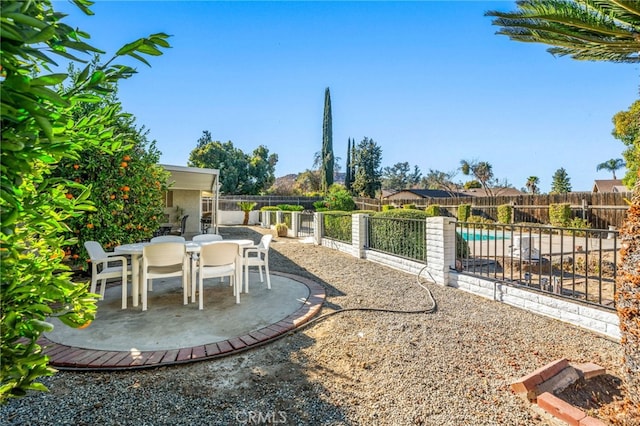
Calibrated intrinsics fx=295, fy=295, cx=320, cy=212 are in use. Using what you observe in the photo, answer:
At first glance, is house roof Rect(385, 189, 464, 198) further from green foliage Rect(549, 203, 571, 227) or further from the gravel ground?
the gravel ground

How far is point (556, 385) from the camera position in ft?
8.38

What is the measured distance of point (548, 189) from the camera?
4544 cm

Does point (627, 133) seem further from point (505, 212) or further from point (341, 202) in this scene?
point (341, 202)

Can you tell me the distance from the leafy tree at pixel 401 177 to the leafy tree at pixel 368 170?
26.9 metres

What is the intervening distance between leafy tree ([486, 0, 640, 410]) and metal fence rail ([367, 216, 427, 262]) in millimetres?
3573

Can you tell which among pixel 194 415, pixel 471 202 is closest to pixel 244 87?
pixel 194 415

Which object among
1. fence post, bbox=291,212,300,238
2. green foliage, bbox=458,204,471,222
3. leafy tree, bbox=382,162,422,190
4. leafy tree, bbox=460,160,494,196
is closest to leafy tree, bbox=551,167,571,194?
leafy tree, bbox=460,160,494,196

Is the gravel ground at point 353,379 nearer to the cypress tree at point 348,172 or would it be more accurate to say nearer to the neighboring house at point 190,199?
the neighboring house at point 190,199

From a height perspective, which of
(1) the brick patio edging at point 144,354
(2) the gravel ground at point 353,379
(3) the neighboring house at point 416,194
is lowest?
(2) the gravel ground at point 353,379

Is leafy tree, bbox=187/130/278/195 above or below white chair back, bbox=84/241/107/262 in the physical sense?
above

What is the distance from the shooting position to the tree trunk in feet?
6.26

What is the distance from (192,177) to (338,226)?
247 inches

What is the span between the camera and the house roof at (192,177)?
34.5 feet

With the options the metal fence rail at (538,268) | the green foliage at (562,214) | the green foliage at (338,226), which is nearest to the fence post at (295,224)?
the green foliage at (338,226)
